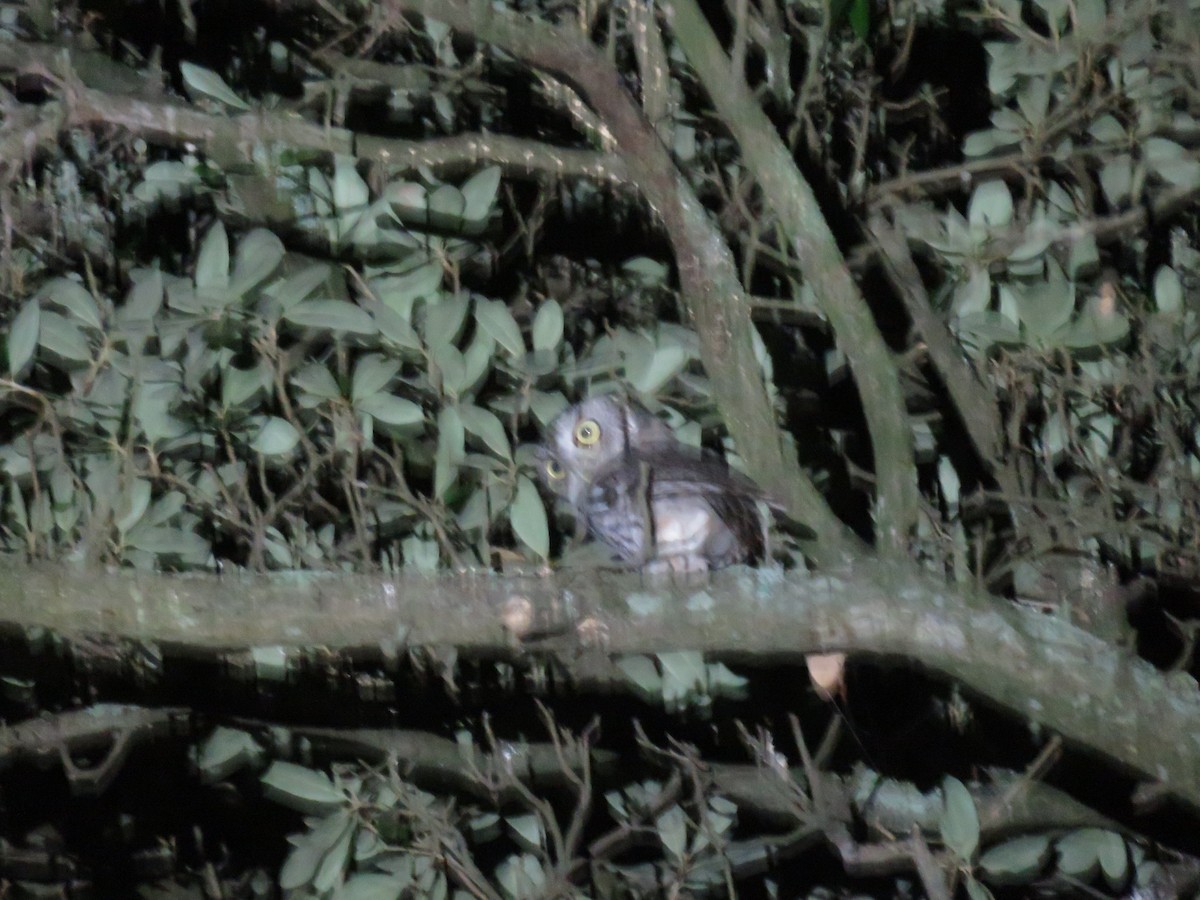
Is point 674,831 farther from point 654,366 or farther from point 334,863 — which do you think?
point 654,366

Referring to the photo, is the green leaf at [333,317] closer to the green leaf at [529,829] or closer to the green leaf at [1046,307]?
the green leaf at [529,829]

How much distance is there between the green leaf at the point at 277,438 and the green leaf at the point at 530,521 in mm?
368

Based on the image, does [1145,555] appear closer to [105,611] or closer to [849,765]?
[849,765]

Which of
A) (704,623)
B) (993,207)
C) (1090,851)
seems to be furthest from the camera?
(993,207)

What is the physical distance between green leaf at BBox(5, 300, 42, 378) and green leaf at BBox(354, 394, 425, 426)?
488mm

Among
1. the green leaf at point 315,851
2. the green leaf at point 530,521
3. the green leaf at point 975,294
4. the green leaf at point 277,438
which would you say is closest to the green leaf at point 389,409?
the green leaf at point 277,438

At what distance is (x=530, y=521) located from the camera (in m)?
1.78

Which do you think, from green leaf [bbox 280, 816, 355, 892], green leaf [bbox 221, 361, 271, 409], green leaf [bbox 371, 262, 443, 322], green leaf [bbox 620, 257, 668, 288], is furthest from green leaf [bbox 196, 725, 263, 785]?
green leaf [bbox 620, 257, 668, 288]

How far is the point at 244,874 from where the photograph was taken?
2332 millimetres

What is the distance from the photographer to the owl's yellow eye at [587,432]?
2.29m

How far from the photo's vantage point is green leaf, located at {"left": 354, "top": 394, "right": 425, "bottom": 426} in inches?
71.2

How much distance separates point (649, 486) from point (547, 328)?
1.13 ft

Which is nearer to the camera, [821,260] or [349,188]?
[821,260]

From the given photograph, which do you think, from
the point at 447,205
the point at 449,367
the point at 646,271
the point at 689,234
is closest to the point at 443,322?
the point at 449,367
